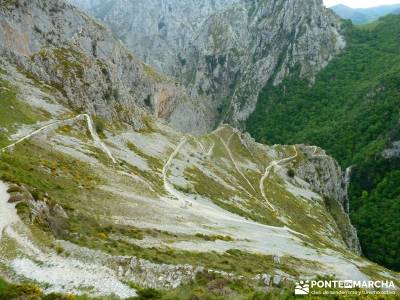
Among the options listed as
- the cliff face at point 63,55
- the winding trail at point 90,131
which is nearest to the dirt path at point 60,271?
the winding trail at point 90,131

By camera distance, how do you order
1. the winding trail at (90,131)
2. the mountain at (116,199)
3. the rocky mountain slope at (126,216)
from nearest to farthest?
the mountain at (116,199) < the rocky mountain slope at (126,216) < the winding trail at (90,131)

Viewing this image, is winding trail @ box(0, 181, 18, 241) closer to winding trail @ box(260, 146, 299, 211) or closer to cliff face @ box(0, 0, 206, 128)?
cliff face @ box(0, 0, 206, 128)

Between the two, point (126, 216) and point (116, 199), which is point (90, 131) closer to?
point (116, 199)

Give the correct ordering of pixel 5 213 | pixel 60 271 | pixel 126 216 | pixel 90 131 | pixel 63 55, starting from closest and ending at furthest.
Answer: pixel 60 271
pixel 5 213
pixel 126 216
pixel 90 131
pixel 63 55

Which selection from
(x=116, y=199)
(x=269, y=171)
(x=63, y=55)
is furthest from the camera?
(x=269, y=171)

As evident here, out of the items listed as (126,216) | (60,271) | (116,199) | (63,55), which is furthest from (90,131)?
(60,271)

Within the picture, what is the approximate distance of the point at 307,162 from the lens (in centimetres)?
19625

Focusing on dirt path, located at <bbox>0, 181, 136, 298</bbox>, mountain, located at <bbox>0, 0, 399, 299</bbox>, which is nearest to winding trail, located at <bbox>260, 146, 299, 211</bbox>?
mountain, located at <bbox>0, 0, 399, 299</bbox>

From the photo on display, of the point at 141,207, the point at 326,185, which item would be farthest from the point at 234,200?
the point at 326,185

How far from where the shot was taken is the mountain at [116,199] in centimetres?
3316

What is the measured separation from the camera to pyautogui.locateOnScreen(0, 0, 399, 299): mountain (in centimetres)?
3316

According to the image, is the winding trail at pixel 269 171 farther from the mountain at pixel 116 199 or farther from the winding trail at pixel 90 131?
the winding trail at pixel 90 131

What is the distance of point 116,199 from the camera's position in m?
58.7

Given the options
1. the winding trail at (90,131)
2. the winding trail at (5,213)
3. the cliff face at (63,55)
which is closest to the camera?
the winding trail at (5,213)
